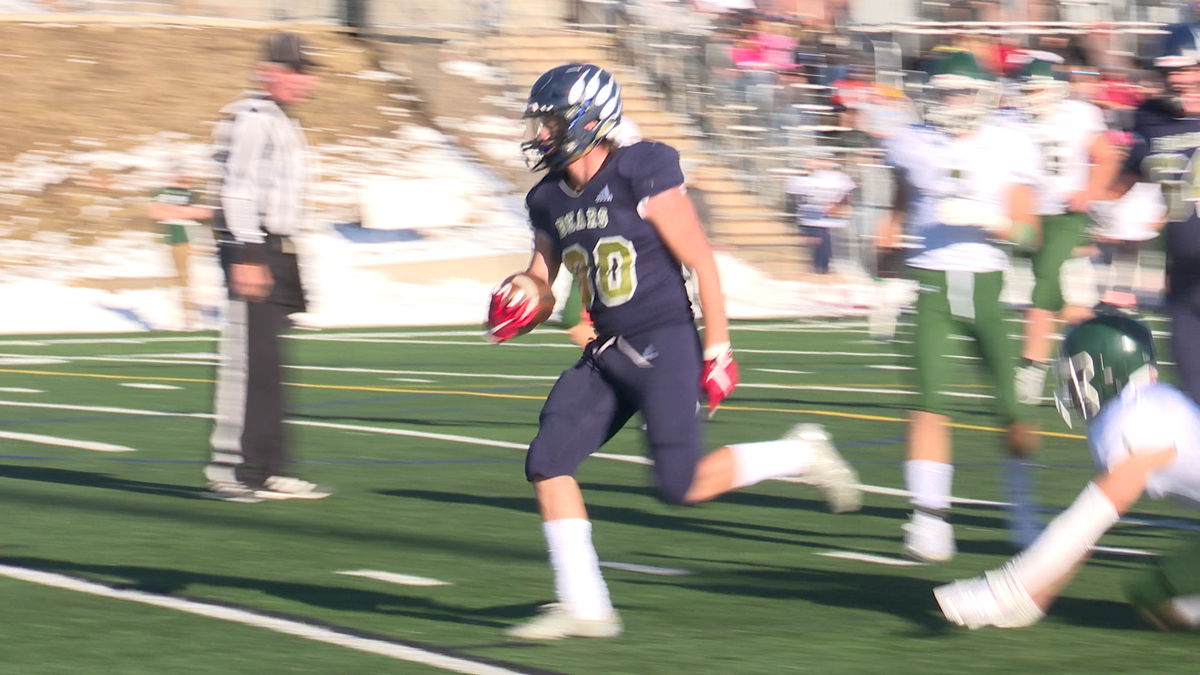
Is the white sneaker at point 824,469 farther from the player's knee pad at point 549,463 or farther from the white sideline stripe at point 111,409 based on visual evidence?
the white sideline stripe at point 111,409

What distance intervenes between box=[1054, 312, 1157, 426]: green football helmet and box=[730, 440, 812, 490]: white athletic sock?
111 cm

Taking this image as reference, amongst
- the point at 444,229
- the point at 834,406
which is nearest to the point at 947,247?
the point at 834,406

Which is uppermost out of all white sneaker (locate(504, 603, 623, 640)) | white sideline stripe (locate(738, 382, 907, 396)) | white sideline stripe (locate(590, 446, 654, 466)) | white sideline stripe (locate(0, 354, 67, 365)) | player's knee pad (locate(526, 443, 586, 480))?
player's knee pad (locate(526, 443, 586, 480))

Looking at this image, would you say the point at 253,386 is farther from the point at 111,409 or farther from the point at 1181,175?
the point at 1181,175

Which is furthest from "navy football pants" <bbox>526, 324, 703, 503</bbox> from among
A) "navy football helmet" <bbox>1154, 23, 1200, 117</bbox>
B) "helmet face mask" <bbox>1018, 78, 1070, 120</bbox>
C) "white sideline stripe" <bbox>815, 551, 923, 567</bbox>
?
"helmet face mask" <bbox>1018, 78, 1070, 120</bbox>

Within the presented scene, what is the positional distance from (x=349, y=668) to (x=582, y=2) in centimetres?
2615

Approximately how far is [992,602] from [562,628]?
123cm

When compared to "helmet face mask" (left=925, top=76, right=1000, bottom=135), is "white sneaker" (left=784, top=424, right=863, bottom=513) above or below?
below

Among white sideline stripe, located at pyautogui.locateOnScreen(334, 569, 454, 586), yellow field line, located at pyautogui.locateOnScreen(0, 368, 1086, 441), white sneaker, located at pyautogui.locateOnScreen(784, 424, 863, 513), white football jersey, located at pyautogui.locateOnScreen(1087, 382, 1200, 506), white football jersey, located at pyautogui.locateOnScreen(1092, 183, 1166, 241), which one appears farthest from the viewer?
yellow field line, located at pyautogui.locateOnScreen(0, 368, 1086, 441)

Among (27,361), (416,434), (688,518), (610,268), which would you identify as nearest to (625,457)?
(416,434)

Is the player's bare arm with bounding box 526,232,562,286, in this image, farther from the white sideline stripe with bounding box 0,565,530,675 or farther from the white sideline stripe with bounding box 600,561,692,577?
the white sideline stripe with bounding box 600,561,692,577

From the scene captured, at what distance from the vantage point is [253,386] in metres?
9.50

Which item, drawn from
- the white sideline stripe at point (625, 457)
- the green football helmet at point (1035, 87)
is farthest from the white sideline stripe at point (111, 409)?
the green football helmet at point (1035, 87)

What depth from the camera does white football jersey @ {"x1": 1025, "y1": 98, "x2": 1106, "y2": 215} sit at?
1226cm
